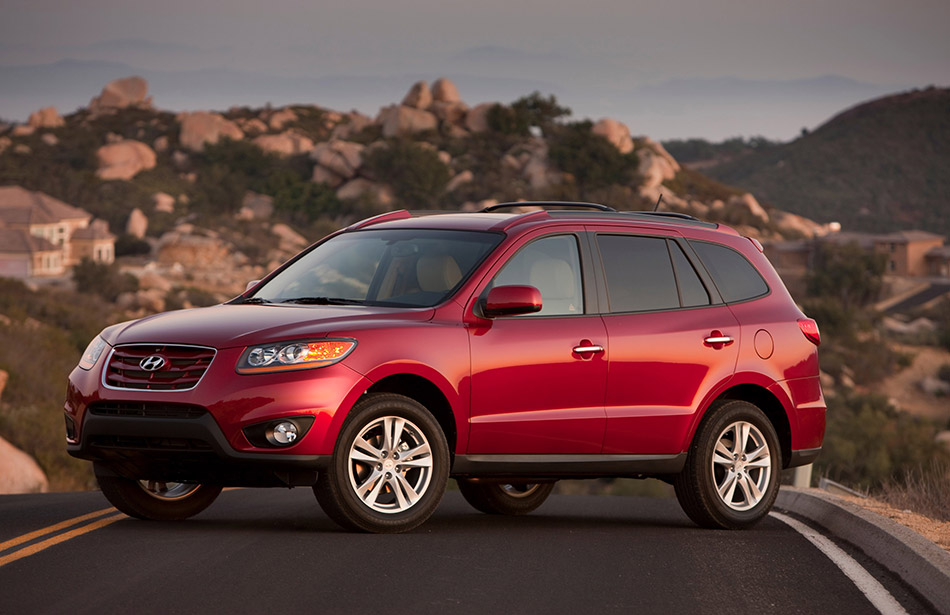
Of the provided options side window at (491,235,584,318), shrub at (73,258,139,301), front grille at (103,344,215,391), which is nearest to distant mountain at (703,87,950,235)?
shrub at (73,258,139,301)

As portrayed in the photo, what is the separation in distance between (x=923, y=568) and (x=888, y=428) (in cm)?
4199

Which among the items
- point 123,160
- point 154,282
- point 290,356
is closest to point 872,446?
point 290,356

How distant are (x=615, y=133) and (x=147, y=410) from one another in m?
102

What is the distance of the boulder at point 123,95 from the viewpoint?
138m

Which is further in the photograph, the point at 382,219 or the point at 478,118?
the point at 478,118

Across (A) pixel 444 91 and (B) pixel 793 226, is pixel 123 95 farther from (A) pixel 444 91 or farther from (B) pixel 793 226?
(B) pixel 793 226

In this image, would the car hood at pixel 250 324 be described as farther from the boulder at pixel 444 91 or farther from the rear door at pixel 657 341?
the boulder at pixel 444 91

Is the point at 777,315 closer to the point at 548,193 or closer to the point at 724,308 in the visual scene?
the point at 724,308

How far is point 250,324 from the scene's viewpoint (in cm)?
772

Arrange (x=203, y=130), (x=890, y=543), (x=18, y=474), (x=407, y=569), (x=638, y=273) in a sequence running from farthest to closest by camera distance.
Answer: (x=203, y=130)
(x=18, y=474)
(x=638, y=273)
(x=890, y=543)
(x=407, y=569)

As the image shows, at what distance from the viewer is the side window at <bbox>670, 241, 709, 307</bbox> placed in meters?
9.36

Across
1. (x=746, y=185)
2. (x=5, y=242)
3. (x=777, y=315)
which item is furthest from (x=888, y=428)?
(x=746, y=185)

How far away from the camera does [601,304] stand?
8805 millimetres

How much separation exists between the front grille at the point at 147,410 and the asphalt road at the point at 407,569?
0.74 metres
